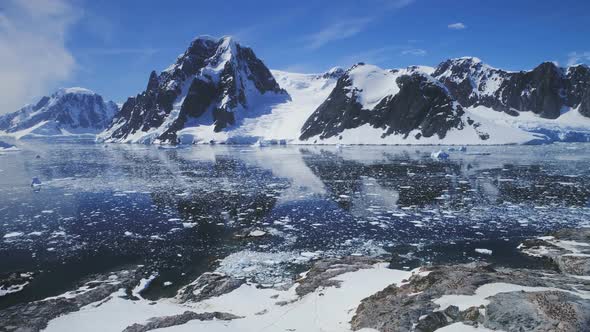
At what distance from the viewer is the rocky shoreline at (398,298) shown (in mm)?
11414

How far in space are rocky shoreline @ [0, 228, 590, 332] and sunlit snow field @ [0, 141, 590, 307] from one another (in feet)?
4.54

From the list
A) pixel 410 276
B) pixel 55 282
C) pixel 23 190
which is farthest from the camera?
pixel 23 190

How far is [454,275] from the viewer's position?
1527 cm

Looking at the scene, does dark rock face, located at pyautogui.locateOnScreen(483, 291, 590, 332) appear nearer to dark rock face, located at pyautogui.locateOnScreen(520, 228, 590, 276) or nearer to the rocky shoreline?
the rocky shoreline

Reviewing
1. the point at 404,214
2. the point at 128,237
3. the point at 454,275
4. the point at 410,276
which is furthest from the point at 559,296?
the point at 128,237

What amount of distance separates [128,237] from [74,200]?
624 inches

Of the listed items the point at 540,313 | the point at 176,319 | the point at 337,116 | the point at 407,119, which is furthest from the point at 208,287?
the point at 337,116

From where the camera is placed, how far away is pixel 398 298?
47.4 feet

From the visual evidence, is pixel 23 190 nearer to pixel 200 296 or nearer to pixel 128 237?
pixel 128 237

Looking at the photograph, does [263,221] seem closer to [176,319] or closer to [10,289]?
[10,289]

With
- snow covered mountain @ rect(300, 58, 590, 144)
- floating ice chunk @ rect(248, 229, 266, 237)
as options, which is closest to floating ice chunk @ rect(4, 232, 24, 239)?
floating ice chunk @ rect(248, 229, 266, 237)

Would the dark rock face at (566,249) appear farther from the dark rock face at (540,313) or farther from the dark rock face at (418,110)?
the dark rock face at (418,110)

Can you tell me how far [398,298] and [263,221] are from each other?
53.0ft

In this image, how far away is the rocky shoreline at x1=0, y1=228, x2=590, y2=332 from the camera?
11414 mm
